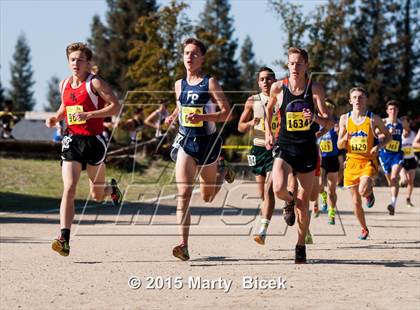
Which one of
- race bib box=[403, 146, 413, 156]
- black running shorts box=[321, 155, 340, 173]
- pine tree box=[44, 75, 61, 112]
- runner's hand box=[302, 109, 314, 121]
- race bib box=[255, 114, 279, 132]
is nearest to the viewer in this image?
runner's hand box=[302, 109, 314, 121]

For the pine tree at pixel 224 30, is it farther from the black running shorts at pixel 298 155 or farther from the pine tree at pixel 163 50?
the black running shorts at pixel 298 155

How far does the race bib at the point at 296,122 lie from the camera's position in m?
10.2

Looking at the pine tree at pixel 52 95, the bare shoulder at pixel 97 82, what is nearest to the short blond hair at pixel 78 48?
the bare shoulder at pixel 97 82

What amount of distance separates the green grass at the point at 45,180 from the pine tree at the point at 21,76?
352 ft

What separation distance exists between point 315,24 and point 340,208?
28.6 metres

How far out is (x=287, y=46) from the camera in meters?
47.6

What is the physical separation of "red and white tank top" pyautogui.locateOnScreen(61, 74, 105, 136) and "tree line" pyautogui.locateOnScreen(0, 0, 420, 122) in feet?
84.6

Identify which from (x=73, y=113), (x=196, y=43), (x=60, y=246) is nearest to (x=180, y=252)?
(x=60, y=246)

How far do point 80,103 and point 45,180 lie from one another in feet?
52.6

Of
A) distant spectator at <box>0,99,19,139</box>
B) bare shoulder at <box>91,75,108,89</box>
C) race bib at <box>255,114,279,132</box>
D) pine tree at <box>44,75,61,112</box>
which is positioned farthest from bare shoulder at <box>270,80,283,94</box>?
pine tree at <box>44,75,61,112</box>

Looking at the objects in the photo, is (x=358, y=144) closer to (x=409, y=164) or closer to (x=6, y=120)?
(x=409, y=164)

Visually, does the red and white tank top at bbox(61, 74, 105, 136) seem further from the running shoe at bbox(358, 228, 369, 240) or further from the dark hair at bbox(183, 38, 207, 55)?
the running shoe at bbox(358, 228, 369, 240)

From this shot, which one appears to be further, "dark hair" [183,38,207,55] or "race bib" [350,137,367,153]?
"race bib" [350,137,367,153]

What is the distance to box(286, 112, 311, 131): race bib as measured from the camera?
10.2 m
